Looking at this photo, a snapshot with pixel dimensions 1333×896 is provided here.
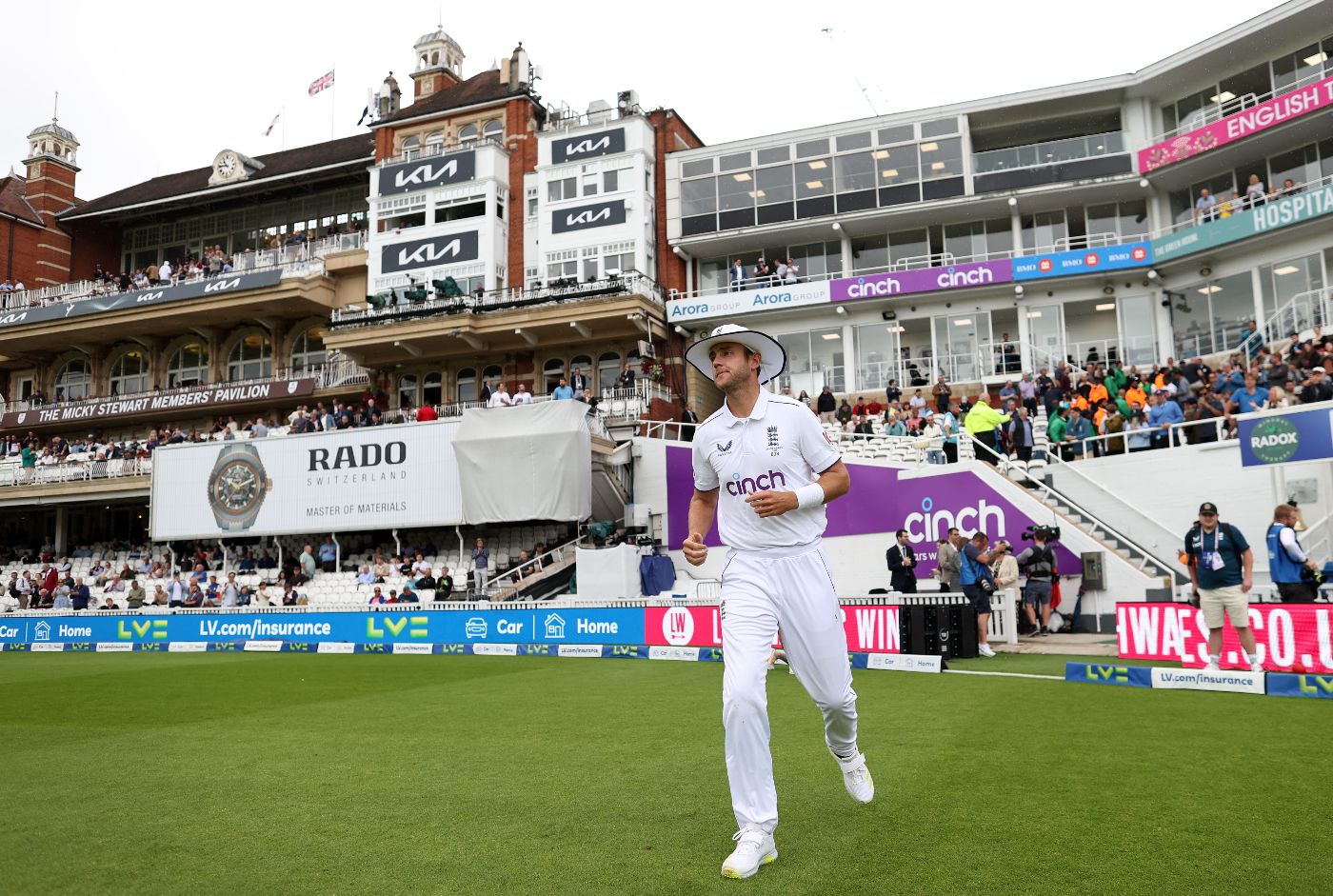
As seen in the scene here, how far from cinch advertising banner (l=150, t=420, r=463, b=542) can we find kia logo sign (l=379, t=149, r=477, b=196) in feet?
43.2

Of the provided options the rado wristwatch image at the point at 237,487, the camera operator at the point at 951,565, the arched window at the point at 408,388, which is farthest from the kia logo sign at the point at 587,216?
the camera operator at the point at 951,565

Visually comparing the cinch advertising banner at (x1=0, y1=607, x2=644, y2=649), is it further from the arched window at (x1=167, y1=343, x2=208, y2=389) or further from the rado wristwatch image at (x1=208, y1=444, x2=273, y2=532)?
the arched window at (x1=167, y1=343, x2=208, y2=389)

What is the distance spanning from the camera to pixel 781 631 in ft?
16.9

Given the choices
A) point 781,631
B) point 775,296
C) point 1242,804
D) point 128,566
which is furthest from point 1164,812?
point 128,566

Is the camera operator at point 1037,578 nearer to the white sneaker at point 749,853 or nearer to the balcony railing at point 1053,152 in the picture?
the white sneaker at point 749,853

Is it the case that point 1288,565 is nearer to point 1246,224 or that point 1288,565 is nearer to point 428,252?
point 1246,224

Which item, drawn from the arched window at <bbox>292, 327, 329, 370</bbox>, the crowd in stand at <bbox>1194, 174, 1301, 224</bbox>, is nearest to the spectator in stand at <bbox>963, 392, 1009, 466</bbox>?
the crowd in stand at <bbox>1194, 174, 1301, 224</bbox>

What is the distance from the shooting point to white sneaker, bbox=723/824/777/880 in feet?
13.8

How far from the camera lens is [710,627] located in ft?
57.6

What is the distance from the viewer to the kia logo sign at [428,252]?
39.4 meters

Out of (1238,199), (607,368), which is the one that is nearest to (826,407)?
(607,368)

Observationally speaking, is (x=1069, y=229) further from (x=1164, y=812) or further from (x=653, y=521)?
(x=1164, y=812)

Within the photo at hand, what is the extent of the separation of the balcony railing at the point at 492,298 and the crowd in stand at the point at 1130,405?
11.1 metres

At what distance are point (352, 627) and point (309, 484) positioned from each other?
1164 centimetres
